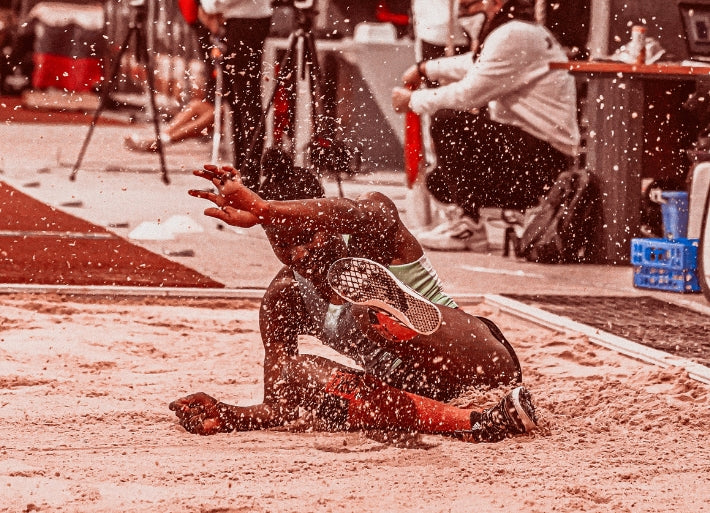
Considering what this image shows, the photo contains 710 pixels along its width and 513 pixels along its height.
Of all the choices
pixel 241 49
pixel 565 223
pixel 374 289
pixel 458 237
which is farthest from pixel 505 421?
pixel 241 49

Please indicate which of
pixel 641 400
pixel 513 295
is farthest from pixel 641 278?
pixel 641 400

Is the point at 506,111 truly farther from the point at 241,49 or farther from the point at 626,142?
the point at 241,49

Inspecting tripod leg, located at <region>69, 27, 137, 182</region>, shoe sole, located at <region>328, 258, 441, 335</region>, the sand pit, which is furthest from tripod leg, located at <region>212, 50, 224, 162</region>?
shoe sole, located at <region>328, 258, 441, 335</region>

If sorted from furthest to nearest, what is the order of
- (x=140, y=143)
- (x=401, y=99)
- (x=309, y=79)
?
(x=140, y=143) < (x=309, y=79) < (x=401, y=99)

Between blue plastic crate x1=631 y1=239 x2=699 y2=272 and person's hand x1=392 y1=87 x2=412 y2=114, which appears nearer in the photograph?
blue plastic crate x1=631 y1=239 x2=699 y2=272

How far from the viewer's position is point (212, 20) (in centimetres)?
913

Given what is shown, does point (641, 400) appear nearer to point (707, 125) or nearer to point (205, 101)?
point (707, 125)

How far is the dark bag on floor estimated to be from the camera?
724 centimetres

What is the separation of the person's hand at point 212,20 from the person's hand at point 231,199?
19.5 feet

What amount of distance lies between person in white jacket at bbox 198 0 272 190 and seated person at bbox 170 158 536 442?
4.47 meters

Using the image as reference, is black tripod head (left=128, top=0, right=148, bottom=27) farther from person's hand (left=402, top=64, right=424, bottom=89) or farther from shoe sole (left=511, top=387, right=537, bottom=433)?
shoe sole (left=511, top=387, right=537, bottom=433)

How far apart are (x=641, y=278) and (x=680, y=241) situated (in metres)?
0.29

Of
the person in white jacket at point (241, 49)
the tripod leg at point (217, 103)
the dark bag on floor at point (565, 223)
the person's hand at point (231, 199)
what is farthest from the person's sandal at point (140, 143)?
the person's hand at point (231, 199)

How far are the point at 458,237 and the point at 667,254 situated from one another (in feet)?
4.98
